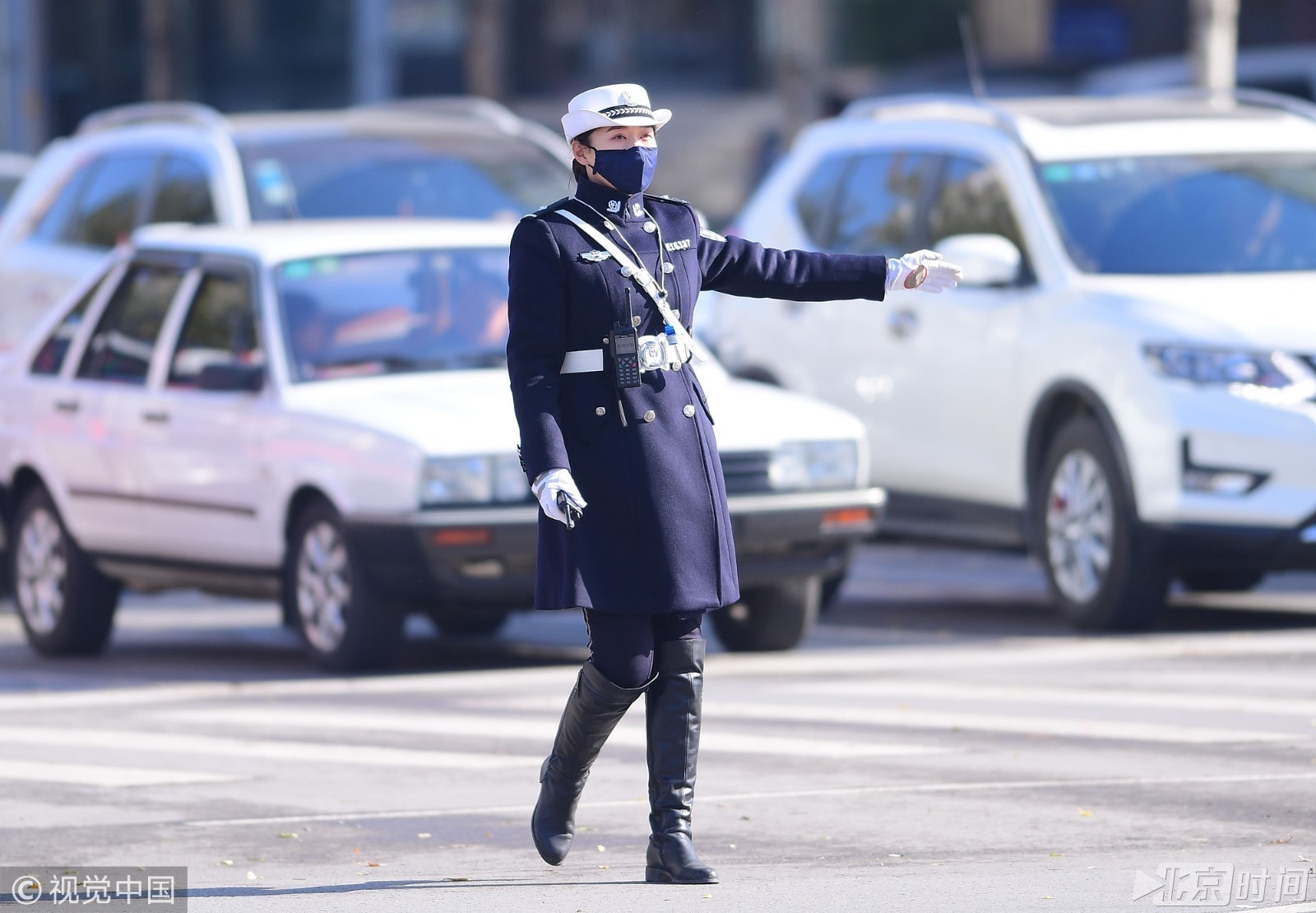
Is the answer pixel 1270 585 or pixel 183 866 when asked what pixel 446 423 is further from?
pixel 1270 585

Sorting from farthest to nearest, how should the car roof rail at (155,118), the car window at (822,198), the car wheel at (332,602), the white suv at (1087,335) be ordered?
the car roof rail at (155,118), the car window at (822,198), the white suv at (1087,335), the car wheel at (332,602)

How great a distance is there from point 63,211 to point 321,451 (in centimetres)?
556

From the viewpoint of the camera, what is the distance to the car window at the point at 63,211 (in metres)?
15.2

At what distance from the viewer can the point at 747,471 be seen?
33.3ft

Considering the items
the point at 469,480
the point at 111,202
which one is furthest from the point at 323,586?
the point at 111,202

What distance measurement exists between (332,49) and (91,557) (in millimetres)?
37420

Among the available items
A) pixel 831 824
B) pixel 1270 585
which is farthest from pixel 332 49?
pixel 831 824

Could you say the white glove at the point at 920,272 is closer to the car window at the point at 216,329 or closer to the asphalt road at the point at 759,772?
the asphalt road at the point at 759,772

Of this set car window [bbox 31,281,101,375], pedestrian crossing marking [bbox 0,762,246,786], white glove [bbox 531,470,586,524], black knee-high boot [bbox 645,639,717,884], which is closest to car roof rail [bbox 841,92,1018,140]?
car window [bbox 31,281,101,375]

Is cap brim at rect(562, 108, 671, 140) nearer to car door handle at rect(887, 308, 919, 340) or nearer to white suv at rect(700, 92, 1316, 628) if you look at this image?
white suv at rect(700, 92, 1316, 628)

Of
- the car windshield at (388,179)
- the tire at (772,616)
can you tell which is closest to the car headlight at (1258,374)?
the tire at (772,616)

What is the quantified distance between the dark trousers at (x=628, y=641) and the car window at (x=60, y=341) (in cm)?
594

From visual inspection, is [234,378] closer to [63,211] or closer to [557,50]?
[63,211]

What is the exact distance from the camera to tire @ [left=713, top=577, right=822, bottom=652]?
35.1ft
